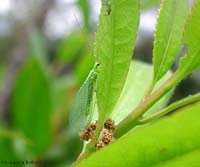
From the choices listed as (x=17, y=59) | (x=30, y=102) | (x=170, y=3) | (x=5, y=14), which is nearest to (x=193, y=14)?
(x=170, y=3)

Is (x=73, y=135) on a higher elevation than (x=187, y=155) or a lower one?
lower

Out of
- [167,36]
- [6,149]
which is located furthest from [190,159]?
[6,149]

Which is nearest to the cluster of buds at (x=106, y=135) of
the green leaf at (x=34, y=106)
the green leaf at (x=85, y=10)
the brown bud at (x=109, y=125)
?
the brown bud at (x=109, y=125)

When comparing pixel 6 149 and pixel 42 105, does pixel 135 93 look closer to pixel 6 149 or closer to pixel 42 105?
pixel 6 149

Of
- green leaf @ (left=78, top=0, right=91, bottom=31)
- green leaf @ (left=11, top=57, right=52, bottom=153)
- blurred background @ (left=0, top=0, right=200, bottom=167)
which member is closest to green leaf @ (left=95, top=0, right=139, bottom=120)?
blurred background @ (left=0, top=0, right=200, bottom=167)

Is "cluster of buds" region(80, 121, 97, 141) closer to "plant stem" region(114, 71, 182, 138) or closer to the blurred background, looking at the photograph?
"plant stem" region(114, 71, 182, 138)

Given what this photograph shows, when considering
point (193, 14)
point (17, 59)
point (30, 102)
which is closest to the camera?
point (193, 14)

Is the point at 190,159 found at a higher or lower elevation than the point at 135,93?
higher

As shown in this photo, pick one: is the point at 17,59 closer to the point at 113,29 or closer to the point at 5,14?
the point at 113,29

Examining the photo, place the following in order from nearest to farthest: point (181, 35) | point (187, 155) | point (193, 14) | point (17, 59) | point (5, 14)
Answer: point (187, 155)
point (193, 14)
point (181, 35)
point (17, 59)
point (5, 14)
